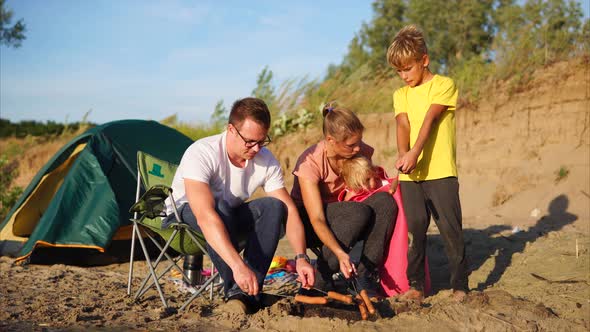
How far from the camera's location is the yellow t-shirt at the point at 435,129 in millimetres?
3658

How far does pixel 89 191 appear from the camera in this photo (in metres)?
5.25

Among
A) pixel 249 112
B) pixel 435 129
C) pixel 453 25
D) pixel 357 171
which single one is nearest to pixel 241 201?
pixel 249 112

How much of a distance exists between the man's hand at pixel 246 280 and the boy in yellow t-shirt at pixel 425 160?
1108 millimetres

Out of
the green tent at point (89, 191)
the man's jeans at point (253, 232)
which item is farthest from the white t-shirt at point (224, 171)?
the green tent at point (89, 191)

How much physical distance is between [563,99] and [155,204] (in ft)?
18.9

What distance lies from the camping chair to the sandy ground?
0.16 meters

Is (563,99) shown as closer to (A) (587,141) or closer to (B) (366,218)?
(A) (587,141)

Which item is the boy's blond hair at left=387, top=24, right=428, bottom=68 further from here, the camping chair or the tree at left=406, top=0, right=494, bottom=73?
the tree at left=406, top=0, right=494, bottom=73

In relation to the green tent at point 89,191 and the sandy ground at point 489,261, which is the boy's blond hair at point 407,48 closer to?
the sandy ground at point 489,261

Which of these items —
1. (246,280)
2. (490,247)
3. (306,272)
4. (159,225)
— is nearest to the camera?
(246,280)

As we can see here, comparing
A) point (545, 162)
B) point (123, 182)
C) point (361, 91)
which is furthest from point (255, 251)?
point (361, 91)

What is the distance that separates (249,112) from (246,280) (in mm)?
903

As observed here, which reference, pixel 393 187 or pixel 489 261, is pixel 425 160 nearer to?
pixel 393 187

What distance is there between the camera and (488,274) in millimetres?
4410
